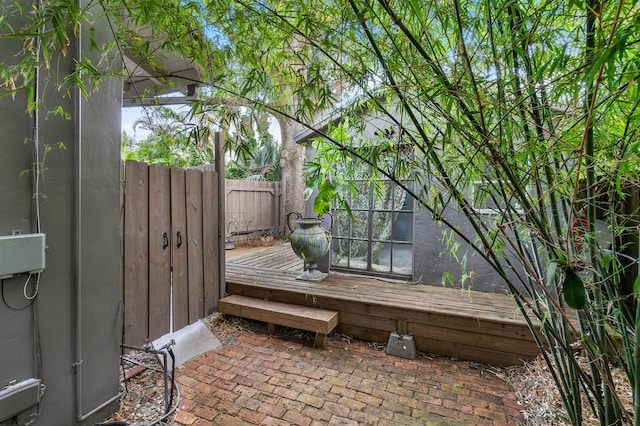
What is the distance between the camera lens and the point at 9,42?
136 centimetres

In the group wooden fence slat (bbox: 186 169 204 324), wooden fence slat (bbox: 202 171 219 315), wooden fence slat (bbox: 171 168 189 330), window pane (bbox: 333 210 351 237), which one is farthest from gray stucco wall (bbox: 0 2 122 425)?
window pane (bbox: 333 210 351 237)

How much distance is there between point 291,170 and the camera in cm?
802

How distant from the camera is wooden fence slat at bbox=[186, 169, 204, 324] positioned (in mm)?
3012

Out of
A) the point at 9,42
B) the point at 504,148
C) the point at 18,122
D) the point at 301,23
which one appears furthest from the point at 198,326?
the point at 504,148

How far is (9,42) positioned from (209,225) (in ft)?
7.07

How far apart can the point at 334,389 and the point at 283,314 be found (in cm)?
93

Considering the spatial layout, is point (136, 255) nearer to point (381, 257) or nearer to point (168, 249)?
point (168, 249)

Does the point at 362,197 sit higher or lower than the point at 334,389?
higher

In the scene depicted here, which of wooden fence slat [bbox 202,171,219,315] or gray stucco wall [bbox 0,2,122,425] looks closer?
gray stucco wall [bbox 0,2,122,425]

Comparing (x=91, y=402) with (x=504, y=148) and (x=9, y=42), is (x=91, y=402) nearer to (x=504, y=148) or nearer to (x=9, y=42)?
(x=9, y=42)

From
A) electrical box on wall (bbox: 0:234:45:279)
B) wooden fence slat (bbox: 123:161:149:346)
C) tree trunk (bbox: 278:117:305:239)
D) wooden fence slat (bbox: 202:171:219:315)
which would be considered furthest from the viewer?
tree trunk (bbox: 278:117:305:239)

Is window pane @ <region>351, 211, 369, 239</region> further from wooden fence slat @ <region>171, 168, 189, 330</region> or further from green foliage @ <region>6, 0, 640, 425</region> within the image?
green foliage @ <region>6, 0, 640, 425</region>

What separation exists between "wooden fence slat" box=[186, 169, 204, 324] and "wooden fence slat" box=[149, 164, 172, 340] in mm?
242

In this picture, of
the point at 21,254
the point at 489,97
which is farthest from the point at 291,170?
the point at 489,97
